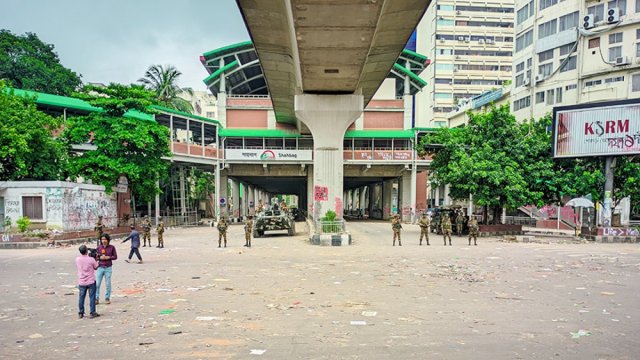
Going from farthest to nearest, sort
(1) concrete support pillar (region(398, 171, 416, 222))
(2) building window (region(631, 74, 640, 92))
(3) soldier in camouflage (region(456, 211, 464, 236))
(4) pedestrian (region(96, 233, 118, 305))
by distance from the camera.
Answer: (1) concrete support pillar (region(398, 171, 416, 222)) < (2) building window (region(631, 74, 640, 92)) < (3) soldier in camouflage (region(456, 211, 464, 236)) < (4) pedestrian (region(96, 233, 118, 305))

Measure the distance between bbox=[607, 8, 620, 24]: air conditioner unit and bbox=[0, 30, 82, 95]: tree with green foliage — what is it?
51.2m

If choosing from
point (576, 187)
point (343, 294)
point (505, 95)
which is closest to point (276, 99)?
point (576, 187)

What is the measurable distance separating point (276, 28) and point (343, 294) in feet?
31.4

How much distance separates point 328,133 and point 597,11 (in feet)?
95.3

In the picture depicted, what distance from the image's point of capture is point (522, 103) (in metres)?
43.2

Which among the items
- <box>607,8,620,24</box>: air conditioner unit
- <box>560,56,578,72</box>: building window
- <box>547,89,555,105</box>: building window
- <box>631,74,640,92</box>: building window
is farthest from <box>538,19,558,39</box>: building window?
<box>631,74,640,92</box>: building window

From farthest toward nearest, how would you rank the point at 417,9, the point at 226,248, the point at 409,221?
Answer: 1. the point at 409,221
2. the point at 226,248
3. the point at 417,9

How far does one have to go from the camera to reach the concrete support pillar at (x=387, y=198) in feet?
159

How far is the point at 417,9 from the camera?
39.3 feet

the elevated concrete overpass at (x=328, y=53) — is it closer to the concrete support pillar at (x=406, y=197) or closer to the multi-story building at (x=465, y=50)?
the concrete support pillar at (x=406, y=197)

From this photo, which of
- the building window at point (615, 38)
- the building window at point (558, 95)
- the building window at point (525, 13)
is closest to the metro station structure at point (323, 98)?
the building window at point (525, 13)

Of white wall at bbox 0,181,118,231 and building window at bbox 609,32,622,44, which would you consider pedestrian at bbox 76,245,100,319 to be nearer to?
white wall at bbox 0,181,118,231

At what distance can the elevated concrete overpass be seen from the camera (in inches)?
474

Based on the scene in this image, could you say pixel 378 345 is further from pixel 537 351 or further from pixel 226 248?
pixel 226 248
